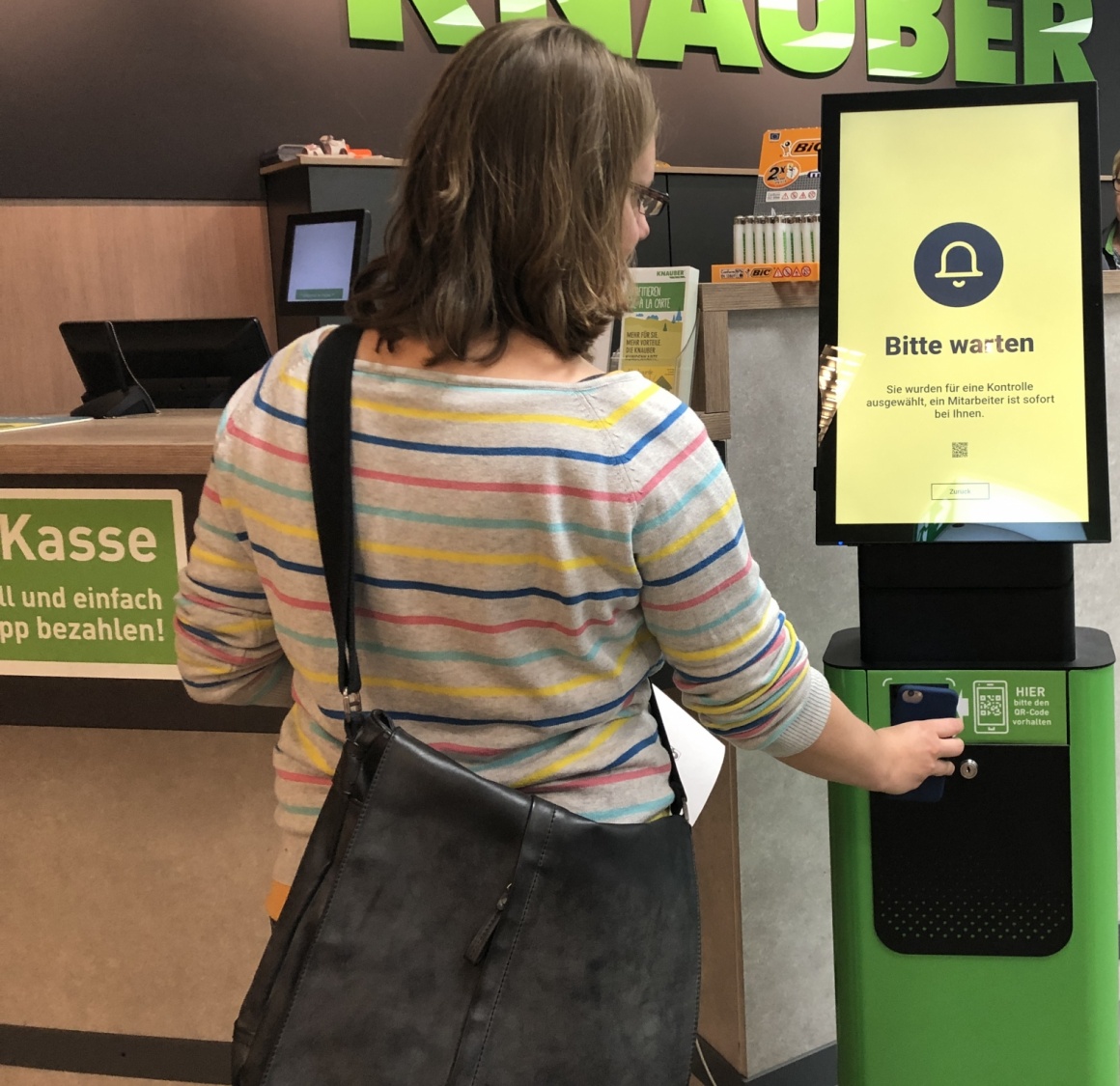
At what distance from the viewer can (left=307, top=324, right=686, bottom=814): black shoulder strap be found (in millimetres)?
947

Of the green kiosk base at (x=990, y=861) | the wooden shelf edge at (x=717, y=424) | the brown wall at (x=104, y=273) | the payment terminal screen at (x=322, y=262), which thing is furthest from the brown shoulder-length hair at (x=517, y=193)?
the brown wall at (x=104, y=273)

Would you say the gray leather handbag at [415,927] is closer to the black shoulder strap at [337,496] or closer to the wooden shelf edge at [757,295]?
the black shoulder strap at [337,496]

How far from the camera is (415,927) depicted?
0.94 m

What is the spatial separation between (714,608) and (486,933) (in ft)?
1.04

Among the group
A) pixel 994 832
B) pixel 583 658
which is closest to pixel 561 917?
pixel 583 658

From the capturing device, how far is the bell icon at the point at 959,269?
4.83ft

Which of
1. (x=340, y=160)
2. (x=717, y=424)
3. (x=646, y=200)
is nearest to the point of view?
(x=646, y=200)

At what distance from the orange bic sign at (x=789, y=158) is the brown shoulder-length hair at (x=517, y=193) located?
4.28 feet

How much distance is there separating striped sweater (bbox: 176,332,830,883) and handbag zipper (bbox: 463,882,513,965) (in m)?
0.10

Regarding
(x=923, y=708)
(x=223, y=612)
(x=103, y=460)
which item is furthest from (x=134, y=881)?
(x=923, y=708)

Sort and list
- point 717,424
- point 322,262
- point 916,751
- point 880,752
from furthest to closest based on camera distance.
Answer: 1. point 322,262
2. point 717,424
3. point 916,751
4. point 880,752

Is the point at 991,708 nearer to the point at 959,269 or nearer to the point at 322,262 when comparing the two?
the point at 959,269

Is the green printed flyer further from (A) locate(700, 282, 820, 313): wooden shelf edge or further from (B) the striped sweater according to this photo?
(A) locate(700, 282, 820, 313): wooden shelf edge

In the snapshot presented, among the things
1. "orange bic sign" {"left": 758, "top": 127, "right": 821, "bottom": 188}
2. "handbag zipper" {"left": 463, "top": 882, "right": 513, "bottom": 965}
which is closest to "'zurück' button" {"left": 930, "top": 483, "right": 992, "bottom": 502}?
"handbag zipper" {"left": 463, "top": 882, "right": 513, "bottom": 965}
